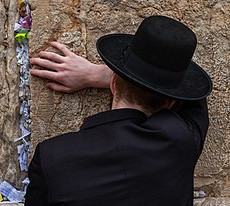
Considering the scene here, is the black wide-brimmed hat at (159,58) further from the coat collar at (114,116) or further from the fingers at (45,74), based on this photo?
the fingers at (45,74)

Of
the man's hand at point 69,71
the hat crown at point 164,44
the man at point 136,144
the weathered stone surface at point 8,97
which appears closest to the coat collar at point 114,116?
the man at point 136,144

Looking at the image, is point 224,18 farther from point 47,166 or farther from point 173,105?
point 47,166

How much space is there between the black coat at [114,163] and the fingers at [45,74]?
40cm

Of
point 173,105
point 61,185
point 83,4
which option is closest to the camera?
point 61,185

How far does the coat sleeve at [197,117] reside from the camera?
1.88 meters

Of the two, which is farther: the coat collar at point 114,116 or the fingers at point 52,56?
the fingers at point 52,56

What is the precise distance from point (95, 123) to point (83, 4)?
0.58 meters

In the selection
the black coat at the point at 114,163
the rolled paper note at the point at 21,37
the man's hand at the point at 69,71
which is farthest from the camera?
the rolled paper note at the point at 21,37

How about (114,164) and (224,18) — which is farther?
(224,18)

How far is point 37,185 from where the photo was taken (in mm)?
1751

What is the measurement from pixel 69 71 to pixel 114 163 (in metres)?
0.50

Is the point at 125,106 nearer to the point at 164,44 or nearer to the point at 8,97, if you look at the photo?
the point at 164,44

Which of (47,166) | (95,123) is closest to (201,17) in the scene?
(95,123)

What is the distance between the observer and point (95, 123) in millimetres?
1798
